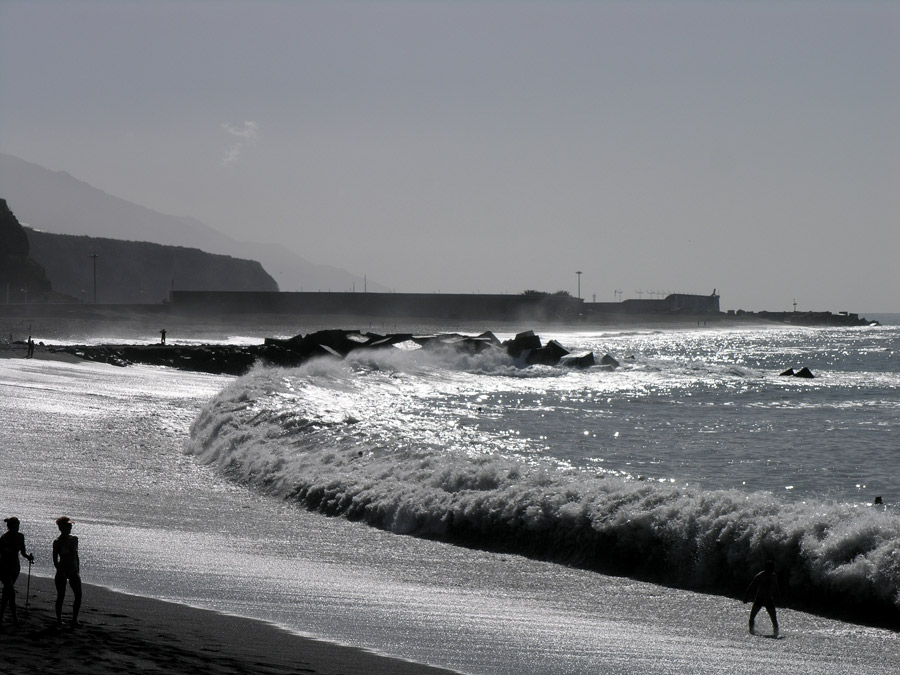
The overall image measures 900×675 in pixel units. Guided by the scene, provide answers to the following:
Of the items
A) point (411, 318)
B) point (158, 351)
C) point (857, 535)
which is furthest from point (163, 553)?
point (411, 318)

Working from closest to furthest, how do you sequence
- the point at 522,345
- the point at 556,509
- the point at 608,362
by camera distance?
the point at 556,509
the point at 608,362
the point at 522,345

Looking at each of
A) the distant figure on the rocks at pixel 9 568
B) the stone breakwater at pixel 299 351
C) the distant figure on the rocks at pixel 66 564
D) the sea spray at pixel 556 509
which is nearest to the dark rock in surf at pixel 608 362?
the stone breakwater at pixel 299 351

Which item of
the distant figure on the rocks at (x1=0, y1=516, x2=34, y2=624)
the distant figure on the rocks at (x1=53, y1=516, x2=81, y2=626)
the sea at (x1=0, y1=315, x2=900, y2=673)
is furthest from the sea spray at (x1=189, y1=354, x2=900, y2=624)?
the distant figure on the rocks at (x1=0, y1=516, x2=34, y2=624)

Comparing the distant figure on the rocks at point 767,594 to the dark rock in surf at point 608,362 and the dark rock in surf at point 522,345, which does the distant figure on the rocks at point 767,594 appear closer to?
the dark rock in surf at point 608,362

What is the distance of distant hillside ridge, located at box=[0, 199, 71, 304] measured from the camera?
134m

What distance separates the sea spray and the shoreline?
4.16 m

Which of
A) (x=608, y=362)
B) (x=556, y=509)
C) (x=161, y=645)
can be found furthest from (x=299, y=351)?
(x=161, y=645)

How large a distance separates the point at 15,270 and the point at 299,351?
329ft

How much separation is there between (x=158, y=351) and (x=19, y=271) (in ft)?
315

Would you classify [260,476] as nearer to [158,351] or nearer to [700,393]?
[700,393]

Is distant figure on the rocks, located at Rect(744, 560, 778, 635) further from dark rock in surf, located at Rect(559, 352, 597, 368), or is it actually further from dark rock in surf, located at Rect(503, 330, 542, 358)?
dark rock in surf, located at Rect(503, 330, 542, 358)

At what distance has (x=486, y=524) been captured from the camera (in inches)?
486

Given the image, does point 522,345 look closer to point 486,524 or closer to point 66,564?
point 486,524

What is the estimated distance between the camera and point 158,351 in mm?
51219
